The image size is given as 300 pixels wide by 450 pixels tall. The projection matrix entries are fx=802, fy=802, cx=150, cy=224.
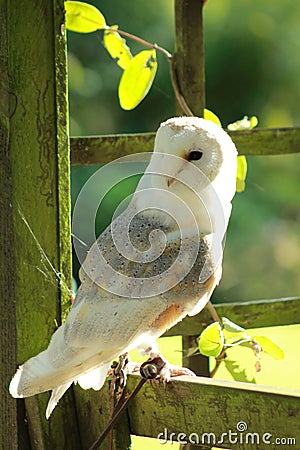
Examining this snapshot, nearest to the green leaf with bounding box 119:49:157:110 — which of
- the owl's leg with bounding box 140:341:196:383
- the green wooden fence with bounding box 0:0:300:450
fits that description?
the green wooden fence with bounding box 0:0:300:450

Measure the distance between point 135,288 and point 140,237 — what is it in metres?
0.06

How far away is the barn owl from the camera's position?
766mm

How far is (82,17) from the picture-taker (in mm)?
1099

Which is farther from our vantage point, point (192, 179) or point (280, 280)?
point (280, 280)

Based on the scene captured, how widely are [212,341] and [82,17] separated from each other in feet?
1.60

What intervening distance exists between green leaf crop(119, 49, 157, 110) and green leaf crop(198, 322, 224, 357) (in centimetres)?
38

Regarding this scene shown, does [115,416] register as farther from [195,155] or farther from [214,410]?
[195,155]

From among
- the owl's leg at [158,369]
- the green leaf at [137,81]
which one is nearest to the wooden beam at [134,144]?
the green leaf at [137,81]

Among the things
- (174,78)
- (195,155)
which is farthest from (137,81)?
(195,155)

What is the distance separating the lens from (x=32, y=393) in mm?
760

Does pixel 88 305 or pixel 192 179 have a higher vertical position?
pixel 192 179

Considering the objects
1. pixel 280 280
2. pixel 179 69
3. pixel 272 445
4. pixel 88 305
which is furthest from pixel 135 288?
pixel 280 280

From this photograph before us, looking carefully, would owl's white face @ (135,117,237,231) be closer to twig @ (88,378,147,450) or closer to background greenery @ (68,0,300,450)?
twig @ (88,378,147,450)

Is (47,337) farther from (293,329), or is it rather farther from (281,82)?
(281,82)
